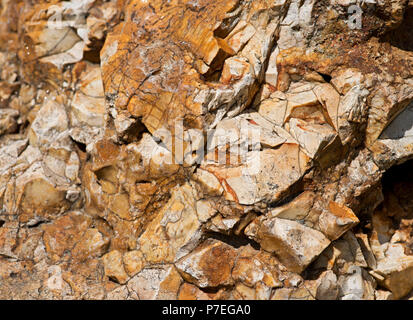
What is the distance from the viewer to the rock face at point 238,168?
3.11m

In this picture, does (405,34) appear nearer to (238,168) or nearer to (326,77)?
(326,77)

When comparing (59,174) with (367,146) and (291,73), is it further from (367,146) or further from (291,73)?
(367,146)

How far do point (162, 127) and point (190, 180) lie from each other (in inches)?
18.7

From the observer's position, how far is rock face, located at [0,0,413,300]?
3111 mm

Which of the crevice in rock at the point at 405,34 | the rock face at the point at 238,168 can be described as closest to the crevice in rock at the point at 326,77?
the rock face at the point at 238,168

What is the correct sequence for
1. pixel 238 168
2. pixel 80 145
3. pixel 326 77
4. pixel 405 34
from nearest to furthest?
1. pixel 238 168
2. pixel 326 77
3. pixel 405 34
4. pixel 80 145

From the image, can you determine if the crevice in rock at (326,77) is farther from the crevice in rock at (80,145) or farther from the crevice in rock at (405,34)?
the crevice in rock at (80,145)

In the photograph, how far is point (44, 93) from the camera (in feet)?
14.0

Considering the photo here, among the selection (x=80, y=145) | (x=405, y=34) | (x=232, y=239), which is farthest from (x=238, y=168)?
(x=405, y=34)

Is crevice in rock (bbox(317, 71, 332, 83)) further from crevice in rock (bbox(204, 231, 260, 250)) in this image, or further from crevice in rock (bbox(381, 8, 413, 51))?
crevice in rock (bbox(204, 231, 260, 250))

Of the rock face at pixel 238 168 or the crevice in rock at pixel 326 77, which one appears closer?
the rock face at pixel 238 168

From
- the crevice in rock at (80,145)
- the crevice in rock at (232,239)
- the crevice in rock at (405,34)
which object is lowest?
the crevice in rock at (232,239)

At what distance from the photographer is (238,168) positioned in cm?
314

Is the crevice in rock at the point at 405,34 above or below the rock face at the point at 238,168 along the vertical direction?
above
